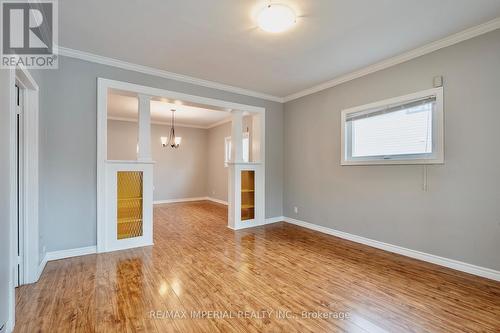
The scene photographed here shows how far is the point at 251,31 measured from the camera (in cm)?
276

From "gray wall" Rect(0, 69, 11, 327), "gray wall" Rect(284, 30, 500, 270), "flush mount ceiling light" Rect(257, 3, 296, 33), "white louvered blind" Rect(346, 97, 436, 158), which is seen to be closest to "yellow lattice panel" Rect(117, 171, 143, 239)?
"gray wall" Rect(0, 69, 11, 327)

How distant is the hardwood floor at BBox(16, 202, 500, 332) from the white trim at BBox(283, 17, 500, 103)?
8.98 ft

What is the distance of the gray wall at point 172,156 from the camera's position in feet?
24.6

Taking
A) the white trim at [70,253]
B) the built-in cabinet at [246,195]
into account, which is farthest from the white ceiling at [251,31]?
the white trim at [70,253]

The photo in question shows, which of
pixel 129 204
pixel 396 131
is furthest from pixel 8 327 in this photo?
pixel 396 131

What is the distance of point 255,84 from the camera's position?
4508 mm

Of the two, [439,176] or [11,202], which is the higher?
[439,176]

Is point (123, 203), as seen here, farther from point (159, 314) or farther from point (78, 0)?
point (78, 0)

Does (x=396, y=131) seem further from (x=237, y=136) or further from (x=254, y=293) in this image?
(x=254, y=293)

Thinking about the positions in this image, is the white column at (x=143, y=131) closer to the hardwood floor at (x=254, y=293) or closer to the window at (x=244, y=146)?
the hardwood floor at (x=254, y=293)

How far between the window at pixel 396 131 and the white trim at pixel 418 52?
0.52m

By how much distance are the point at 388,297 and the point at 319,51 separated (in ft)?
9.86

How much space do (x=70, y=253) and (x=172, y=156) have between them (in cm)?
532

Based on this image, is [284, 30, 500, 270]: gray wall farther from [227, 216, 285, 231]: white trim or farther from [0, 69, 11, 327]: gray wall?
[0, 69, 11, 327]: gray wall
